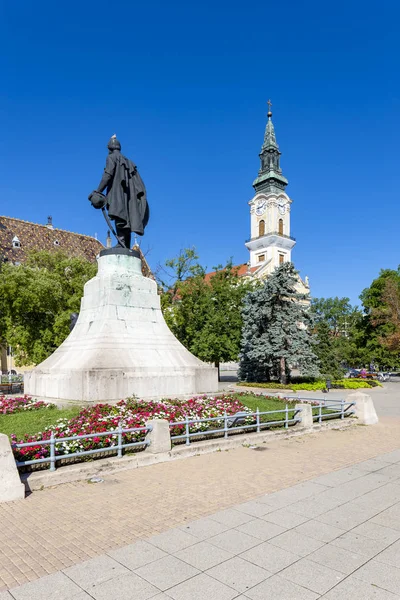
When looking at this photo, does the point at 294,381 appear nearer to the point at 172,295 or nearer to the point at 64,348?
the point at 172,295

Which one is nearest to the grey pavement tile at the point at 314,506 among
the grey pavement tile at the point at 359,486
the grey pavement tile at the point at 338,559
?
the grey pavement tile at the point at 359,486

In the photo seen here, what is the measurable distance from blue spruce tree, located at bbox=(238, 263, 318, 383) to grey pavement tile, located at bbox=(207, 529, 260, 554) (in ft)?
79.5

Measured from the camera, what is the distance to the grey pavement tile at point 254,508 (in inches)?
220

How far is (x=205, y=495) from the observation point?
248 inches

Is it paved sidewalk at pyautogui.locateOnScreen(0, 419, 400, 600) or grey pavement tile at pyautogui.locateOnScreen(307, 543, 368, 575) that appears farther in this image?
grey pavement tile at pyautogui.locateOnScreen(307, 543, 368, 575)

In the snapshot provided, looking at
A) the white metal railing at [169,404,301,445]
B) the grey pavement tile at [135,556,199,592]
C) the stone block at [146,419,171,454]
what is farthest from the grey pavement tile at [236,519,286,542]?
the white metal railing at [169,404,301,445]

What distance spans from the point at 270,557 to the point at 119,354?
817 cm

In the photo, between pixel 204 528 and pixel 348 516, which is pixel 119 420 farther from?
pixel 348 516

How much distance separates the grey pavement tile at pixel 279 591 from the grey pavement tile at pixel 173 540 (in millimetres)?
1059

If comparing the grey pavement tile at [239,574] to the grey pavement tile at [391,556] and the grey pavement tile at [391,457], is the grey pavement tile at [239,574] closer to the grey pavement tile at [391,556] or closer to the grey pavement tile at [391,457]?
the grey pavement tile at [391,556]

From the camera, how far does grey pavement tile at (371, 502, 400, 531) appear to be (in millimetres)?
5277

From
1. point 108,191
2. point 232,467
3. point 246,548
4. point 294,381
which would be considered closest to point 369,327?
point 294,381

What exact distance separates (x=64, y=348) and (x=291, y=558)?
10531 mm

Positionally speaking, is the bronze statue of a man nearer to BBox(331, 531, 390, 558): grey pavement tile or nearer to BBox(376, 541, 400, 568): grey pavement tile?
BBox(331, 531, 390, 558): grey pavement tile
